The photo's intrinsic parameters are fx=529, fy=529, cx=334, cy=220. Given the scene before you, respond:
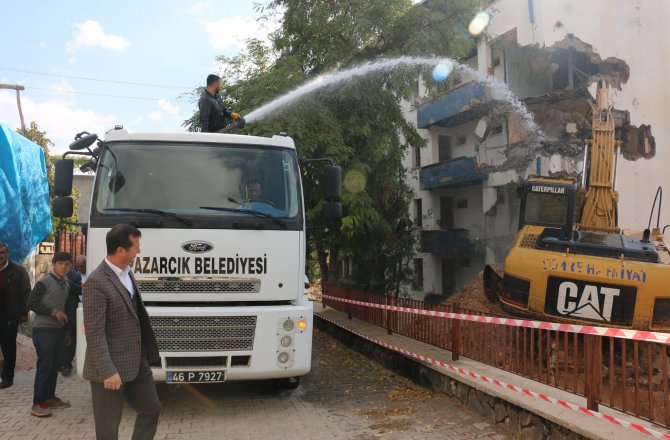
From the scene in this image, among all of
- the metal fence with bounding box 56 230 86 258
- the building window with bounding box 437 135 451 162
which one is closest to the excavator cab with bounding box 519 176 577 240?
the metal fence with bounding box 56 230 86 258

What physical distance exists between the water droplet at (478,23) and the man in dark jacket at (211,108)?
889 centimetres

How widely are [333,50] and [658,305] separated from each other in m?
9.33

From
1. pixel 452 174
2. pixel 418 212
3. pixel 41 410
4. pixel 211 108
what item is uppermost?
pixel 452 174

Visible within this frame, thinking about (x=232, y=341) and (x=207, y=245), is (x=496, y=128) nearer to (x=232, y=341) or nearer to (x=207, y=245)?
(x=207, y=245)

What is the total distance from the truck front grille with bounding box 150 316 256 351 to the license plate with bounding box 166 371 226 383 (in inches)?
9.4

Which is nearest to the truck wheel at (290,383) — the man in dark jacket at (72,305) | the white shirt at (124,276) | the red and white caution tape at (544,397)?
the red and white caution tape at (544,397)

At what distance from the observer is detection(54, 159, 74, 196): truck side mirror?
A: 237 inches

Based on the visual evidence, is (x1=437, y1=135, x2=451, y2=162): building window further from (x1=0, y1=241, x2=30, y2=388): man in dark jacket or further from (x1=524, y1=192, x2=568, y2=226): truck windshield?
(x1=0, y1=241, x2=30, y2=388): man in dark jacket

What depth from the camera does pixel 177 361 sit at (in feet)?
18.1

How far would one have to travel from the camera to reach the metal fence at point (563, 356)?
14.6 feet

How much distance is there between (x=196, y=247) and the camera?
5582 mm

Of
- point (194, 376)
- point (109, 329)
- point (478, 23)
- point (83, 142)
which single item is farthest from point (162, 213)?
point (478, 23)

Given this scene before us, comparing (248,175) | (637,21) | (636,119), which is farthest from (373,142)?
(637,21)

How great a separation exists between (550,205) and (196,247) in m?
6.07
